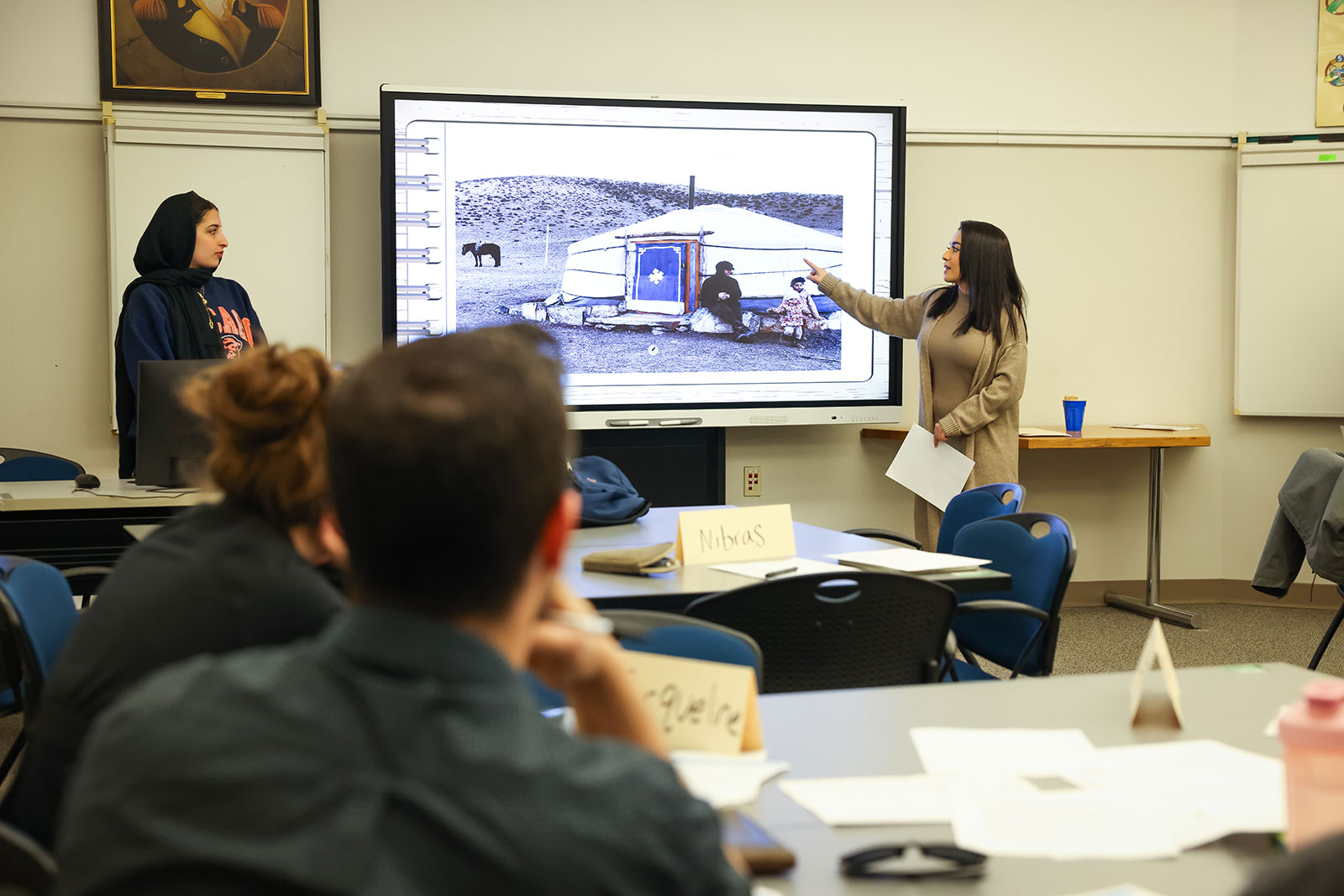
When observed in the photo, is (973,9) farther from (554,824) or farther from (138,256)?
(554,824)

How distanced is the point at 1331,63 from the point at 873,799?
5740 mm

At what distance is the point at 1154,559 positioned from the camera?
18.3 ft

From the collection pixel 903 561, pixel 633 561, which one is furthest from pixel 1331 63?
pixel 633 561

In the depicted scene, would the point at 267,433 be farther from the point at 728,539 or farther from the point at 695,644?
the point at 728,539

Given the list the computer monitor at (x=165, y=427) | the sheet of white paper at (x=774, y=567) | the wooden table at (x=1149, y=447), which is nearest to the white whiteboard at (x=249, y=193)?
the computer monitor at (x=165, y=427)

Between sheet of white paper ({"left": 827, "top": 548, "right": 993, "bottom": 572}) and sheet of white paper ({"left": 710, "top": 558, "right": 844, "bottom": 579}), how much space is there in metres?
0.05

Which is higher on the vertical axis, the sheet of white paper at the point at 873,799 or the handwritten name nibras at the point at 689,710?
the handwritten name nibras at the point at 689,710

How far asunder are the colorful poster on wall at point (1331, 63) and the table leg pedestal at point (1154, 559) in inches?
72.5

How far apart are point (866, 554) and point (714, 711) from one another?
150 cm

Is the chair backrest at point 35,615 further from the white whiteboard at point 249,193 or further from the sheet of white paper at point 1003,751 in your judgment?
the white whiteboard at point 249,193

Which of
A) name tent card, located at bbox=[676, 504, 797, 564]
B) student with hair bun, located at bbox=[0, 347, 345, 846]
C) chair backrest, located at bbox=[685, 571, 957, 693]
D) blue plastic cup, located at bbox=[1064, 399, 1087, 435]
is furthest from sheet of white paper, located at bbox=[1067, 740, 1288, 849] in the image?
blue plastic cup, located at bbox=[1064, 399, 1087, 435]

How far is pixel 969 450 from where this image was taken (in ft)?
15.0

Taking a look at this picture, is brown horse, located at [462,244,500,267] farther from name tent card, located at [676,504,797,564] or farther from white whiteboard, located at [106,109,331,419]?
name tent card, located at [676,504,797,564]

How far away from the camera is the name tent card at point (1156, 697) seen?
1.44 metres
